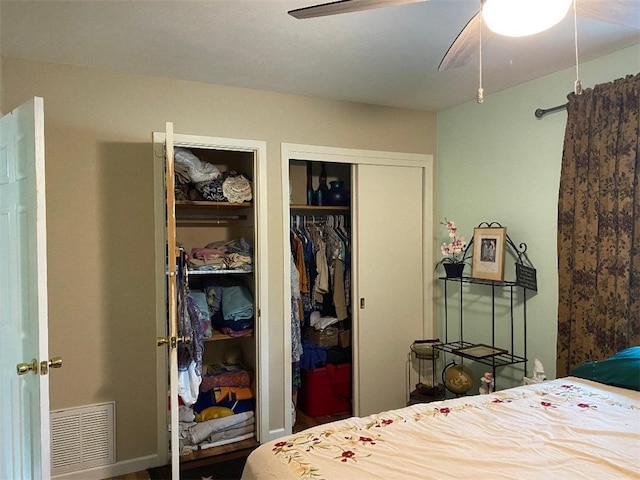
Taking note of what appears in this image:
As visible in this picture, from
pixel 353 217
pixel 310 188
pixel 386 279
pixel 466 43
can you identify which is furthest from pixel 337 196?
pixel 466 43

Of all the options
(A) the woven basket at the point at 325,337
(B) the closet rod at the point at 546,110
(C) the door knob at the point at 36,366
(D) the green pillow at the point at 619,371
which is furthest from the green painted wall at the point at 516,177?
(C) the door knob at the point at 36,366

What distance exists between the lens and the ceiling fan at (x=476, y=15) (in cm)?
140

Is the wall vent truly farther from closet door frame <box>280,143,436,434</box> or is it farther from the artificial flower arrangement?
the artificial flower arrangement

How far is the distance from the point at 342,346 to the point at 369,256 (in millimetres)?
906

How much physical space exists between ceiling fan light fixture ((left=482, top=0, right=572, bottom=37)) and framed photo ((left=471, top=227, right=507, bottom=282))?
1935mm

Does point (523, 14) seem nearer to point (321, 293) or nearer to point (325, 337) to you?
point (321, 293)

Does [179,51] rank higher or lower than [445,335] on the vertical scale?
higher

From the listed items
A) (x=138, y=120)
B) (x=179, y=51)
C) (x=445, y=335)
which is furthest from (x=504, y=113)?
(x=138, y=120)

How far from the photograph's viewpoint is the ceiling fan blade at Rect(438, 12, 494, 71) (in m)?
1.68

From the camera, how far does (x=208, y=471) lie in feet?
9.45

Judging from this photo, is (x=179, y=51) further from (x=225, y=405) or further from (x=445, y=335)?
(x=445, y=335)

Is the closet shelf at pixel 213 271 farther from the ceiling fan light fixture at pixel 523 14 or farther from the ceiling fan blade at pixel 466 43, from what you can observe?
the ceiling fan light fixture at pixel 523 14

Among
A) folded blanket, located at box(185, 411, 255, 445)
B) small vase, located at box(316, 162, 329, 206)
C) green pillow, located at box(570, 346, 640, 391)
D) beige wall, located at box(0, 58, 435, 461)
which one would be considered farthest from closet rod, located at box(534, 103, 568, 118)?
folded blanket, located at box(185, 411, 255, 445)

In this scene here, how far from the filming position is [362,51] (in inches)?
96.5
